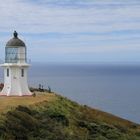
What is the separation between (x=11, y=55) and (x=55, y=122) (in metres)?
9.83

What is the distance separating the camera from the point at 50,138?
76.3ft

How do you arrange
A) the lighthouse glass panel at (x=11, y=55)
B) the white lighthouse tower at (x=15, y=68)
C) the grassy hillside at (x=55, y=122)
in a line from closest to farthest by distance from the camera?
the grassy hillside at (x=55, y=122) → the white lighthouse tower at (x=15, y=68) → the lighthouse glass panel at (x=11, y=55)

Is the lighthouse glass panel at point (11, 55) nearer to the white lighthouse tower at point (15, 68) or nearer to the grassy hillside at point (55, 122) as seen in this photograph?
the white lighthouse tower at point (15, 68)

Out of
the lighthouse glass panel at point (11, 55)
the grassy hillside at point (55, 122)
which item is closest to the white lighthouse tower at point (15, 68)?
the lighthouse glass panel at point (11, 55)

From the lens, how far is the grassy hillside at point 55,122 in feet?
75.3

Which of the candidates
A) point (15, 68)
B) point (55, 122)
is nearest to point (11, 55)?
point (15, 68)

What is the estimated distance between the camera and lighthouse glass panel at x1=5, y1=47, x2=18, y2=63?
3444 centimetres

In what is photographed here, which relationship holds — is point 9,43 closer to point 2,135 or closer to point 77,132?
point 77,132

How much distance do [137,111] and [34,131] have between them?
178ft

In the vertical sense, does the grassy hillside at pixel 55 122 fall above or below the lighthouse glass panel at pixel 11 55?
below

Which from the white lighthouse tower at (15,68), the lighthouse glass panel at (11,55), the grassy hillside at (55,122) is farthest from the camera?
the lighthouse glass panel at (11,55)

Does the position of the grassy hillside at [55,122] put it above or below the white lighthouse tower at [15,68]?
below

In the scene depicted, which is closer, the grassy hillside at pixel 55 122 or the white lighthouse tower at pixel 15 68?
the grassy hillside at pixel 55 122

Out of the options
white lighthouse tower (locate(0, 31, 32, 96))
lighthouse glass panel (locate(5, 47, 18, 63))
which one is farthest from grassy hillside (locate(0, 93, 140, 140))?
lighthouse glass panel (locate(5, 47, 18, 63))
